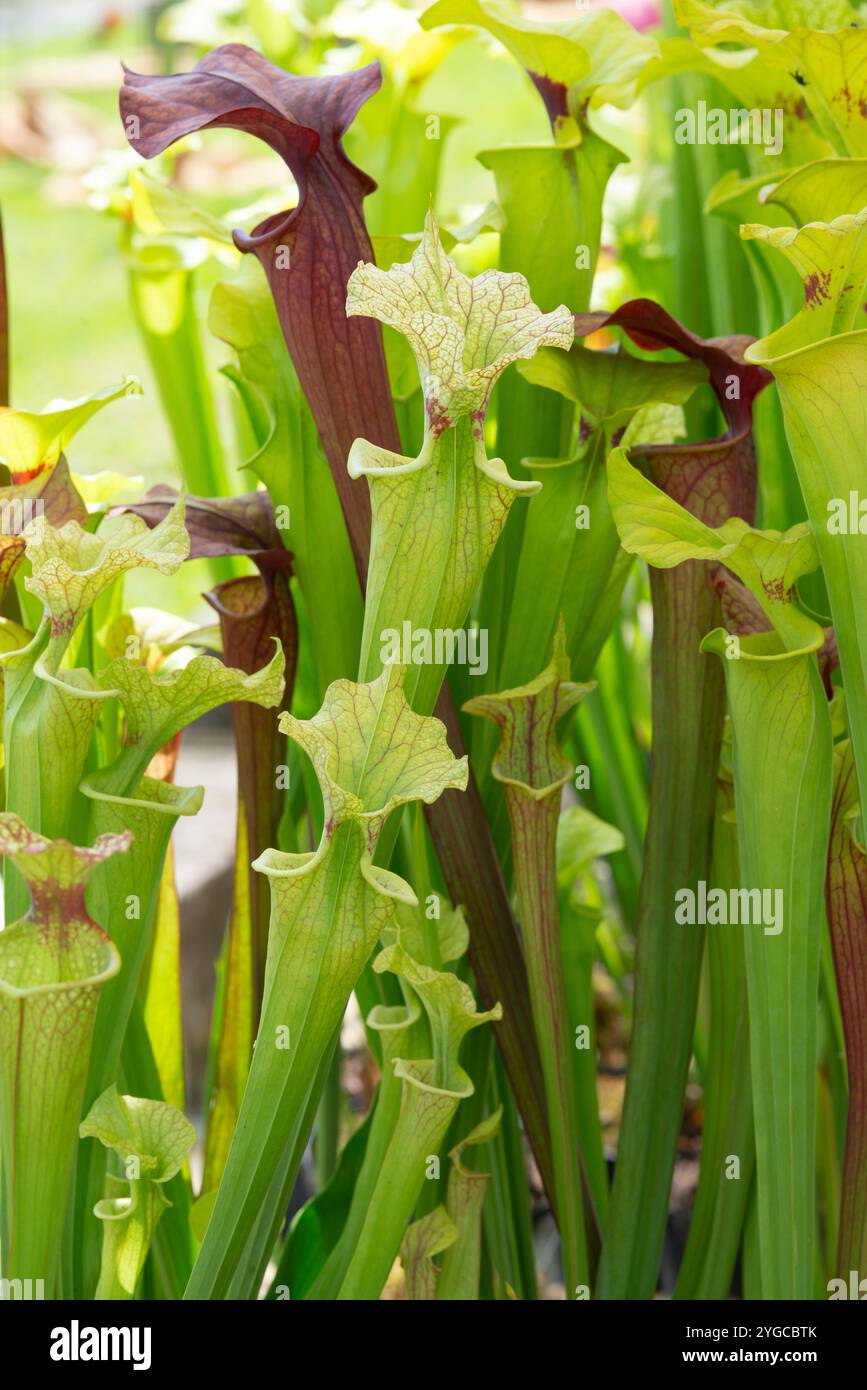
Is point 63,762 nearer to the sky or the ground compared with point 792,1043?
nearer to the sky

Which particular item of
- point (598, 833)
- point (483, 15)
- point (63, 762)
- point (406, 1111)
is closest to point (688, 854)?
point (598, 833)

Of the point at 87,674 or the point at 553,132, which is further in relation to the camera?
the point at 553,132

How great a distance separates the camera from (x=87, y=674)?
499mm

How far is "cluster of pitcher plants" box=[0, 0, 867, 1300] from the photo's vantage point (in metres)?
0.47

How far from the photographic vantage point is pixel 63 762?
1.64ft

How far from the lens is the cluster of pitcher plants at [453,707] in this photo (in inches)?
18.7

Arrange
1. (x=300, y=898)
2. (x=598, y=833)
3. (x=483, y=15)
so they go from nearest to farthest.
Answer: (x=300, y=898) < (x=483, y=15) < (x=598, y=833)

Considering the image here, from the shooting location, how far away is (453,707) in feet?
2.02

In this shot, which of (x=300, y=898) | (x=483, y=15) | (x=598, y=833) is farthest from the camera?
(x=598, y=833)

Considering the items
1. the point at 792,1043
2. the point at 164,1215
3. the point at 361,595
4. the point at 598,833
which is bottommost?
the point at 164,1215

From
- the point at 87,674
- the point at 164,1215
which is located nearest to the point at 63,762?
the point at 87,674

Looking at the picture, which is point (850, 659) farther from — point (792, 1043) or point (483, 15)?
point (483, 15)

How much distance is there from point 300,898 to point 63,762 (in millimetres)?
118

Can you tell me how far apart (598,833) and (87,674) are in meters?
0.35
